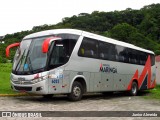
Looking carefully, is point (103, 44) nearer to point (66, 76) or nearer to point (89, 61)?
point (89, 61)

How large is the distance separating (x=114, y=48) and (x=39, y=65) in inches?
265

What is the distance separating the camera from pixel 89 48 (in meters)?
15.8

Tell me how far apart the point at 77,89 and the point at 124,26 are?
8621 cm

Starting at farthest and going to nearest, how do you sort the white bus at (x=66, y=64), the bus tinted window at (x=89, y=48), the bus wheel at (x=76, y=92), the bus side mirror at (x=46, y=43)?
the bus tinted window at (x=89, y=48), the bus wheel at (x=76, y=92), the white bus at (x=66, y=64), the bus side mirror at (x=46, y=43)

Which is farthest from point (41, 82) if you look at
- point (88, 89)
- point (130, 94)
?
point (130, 94)

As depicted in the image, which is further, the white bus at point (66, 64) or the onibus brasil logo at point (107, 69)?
the onibus brasil logo at point (107, 69)

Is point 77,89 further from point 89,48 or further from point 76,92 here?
point 89,48

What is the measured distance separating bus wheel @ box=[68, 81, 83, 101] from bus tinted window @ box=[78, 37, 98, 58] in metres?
1.45

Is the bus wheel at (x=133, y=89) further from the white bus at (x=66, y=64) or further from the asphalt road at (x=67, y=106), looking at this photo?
the asphalt road at (x=67, y=106)

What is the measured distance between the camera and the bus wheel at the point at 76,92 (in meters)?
14.5

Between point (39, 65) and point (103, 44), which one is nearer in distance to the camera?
point (39, 65)

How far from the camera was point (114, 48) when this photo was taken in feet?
61.6

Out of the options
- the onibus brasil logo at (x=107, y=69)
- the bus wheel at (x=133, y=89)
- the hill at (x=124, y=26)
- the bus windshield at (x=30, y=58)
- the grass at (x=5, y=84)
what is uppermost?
the hill at (x=124, y=26)

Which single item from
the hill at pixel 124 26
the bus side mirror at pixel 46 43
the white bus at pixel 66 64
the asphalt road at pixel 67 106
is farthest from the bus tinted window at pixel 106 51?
the hill at pixel 124 26
